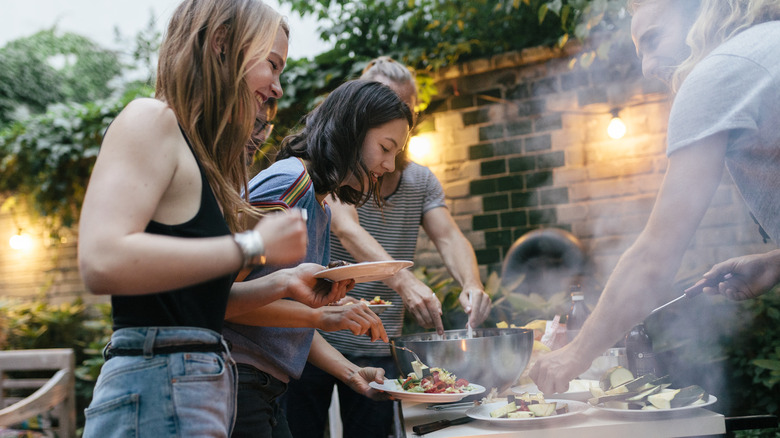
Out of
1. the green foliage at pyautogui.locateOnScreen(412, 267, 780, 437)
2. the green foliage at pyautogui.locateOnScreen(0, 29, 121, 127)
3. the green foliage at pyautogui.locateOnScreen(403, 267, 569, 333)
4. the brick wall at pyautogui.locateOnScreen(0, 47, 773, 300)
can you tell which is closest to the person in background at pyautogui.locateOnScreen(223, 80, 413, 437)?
the green foliage at pyautogui.locateOnScreen(403, 267, 569, 333)

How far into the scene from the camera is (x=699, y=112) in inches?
47.9

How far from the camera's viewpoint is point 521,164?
486 cm

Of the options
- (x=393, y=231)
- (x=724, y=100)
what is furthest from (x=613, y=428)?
(x=393, y=231)

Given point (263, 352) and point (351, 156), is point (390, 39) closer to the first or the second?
point (351, 156)

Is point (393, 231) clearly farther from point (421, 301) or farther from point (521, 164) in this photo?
point (521, 164)

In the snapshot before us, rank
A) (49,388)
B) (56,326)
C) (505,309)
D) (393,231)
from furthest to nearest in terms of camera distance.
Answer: (56,326) < (505,309) < (49,388) < (393,231)

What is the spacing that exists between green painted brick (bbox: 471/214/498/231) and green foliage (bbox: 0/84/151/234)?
4.12 m

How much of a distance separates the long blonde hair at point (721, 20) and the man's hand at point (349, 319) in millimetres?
1091

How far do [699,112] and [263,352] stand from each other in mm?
1201

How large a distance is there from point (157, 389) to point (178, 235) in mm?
257

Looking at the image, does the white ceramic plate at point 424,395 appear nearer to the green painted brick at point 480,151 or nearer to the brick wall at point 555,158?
the brick wall at point 555,158

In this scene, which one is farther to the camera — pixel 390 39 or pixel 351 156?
pixel 390 39

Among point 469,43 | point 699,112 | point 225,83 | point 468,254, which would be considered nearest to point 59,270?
point 469,43

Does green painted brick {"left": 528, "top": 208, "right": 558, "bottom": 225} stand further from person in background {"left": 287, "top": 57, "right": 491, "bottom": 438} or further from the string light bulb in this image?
person in background {"left": 287, "top": 57, "right": 491, "bottom": 438}
